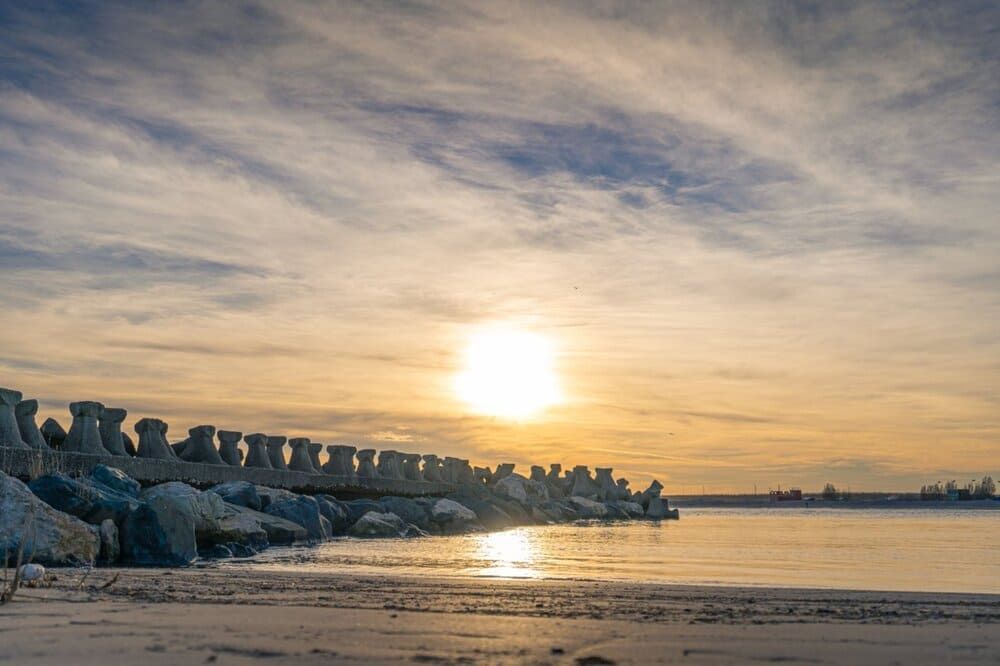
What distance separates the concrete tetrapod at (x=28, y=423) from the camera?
2292cm

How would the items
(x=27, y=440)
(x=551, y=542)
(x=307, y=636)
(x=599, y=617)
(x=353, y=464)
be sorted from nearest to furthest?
(x=307, y=636) → (x=599, y=617) → (x=27, y=440) → (x=551, y=542) → (x=353, y=464)

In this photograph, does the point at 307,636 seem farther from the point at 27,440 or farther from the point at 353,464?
the point at 353,464

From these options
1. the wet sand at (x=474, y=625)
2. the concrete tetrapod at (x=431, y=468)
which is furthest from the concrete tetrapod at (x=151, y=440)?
the concrete tetrapod at (x=431, y=468)

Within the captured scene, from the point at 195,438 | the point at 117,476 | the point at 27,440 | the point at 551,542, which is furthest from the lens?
the point at 195,438

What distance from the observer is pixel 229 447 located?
3375 cm

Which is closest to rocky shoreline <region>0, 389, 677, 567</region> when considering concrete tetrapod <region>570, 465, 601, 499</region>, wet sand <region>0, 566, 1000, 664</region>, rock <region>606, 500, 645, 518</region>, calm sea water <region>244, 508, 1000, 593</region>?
calm sea water <region>244, 508, 1000, 593</region>

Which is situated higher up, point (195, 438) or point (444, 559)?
point (195, 438)

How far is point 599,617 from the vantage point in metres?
7.42

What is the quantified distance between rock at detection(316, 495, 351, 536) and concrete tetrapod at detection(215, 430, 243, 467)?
802 cm

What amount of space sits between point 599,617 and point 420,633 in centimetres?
166

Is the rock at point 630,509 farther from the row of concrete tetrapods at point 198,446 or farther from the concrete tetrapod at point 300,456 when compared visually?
the concrete tetrapod at point 300,456

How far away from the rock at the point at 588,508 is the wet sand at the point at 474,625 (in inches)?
1745

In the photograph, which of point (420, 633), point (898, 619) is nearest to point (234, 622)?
point (420, 633)

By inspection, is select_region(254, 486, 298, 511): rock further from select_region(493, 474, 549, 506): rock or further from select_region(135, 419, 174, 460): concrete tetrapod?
select_region(493, 474, 549, 506): rock
